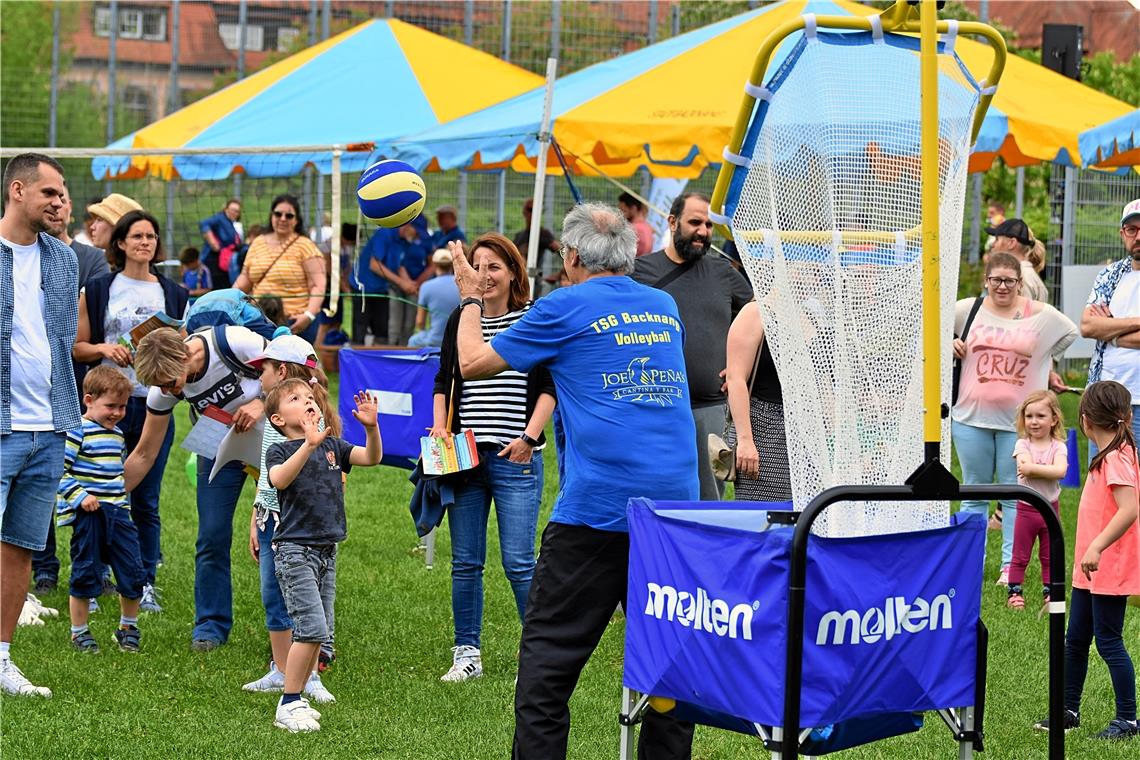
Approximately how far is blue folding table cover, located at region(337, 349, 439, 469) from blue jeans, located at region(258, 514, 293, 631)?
220 centimetres

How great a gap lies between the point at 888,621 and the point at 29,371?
405 centimetres

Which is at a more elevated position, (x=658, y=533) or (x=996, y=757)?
(x=658, y=533)

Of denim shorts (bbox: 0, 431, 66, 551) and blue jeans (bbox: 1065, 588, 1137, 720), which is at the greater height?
denim shorts (bbox: 0, 431, 66, 551)

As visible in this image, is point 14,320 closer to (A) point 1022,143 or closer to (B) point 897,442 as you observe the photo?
(B) point 897,442

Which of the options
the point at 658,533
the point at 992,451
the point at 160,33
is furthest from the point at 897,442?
the point at 160,33

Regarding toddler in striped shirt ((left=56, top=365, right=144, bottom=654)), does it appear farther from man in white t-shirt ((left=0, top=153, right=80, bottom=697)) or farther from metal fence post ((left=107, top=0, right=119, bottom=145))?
metal fence post ((left=107, top=0, right=119, bottom=145))

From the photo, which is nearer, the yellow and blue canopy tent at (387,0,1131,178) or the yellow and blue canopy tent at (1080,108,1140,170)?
the yellow and blue canopy tent at (1080,108,1140,170)

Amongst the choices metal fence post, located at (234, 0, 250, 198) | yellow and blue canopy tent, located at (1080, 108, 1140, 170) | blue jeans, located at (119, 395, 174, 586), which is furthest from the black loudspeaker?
metal fence post, located at (234, 0, 250, 198)

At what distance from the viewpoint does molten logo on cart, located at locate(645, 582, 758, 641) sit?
3887mm

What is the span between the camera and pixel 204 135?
692 inches

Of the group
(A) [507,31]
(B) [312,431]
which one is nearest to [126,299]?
(B) [312,431]

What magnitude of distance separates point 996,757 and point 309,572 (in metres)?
2.86

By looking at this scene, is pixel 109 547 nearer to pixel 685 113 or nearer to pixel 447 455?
pixel 447 455

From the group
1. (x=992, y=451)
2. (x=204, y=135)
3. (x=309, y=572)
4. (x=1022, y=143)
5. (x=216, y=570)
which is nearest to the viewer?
(x=309, y=572)
